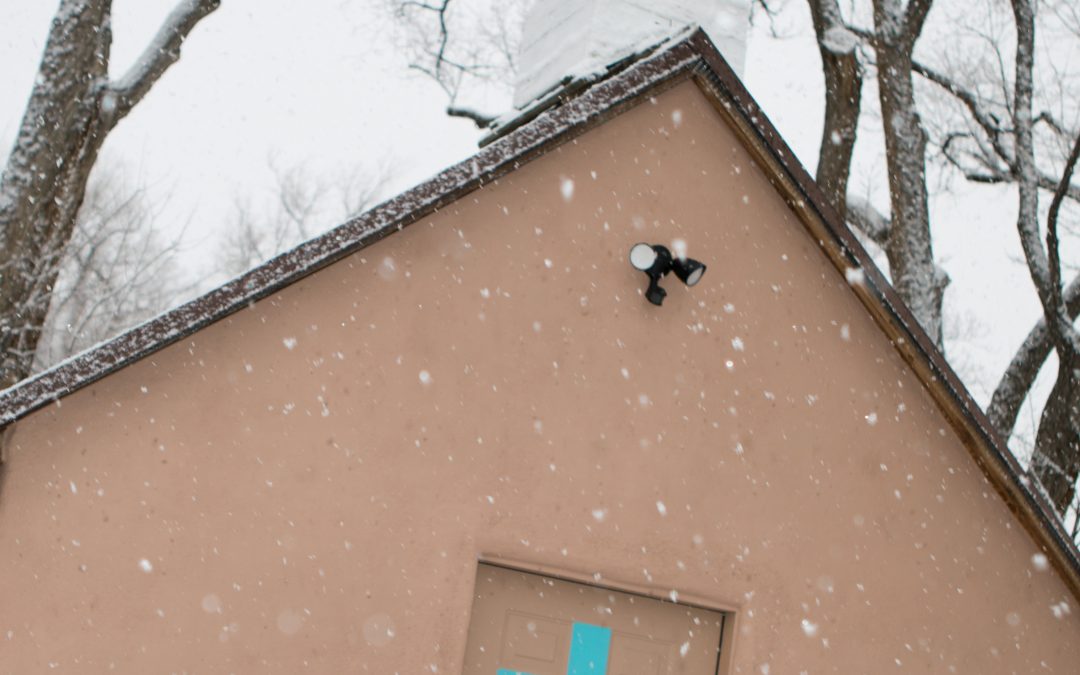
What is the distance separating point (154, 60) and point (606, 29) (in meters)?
4.32

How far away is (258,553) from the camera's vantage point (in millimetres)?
5289

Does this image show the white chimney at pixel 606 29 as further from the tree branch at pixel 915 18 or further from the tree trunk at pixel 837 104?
the tree branch at pixel 915 18

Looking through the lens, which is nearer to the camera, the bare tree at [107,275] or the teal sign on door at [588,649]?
the teal sign on door at [588,649]

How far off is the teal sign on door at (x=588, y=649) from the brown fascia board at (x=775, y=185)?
7.96 ft

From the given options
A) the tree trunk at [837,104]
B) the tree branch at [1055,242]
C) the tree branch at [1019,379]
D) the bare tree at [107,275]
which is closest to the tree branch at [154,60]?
the bare tree at [107,275]

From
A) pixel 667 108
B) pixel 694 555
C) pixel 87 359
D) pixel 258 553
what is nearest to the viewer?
pixel 87 359

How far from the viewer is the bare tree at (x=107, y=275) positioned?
644 inches

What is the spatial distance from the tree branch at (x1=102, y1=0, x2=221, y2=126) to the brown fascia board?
5.06m

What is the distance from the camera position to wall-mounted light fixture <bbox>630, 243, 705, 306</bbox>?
6004mm

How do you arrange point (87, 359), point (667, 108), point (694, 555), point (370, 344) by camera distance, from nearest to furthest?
1. point (87, 359)
2. point (370, 344)
3. point (694, 555)
4. point (667, 108)

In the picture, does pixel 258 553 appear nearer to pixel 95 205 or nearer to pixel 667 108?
pixel 667 108

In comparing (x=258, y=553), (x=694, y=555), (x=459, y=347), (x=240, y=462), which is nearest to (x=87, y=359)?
(x=240, y=462)

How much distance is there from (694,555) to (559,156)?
2.39 m

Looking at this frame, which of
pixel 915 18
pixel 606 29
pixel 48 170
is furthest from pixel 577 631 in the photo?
pixel 915 18
